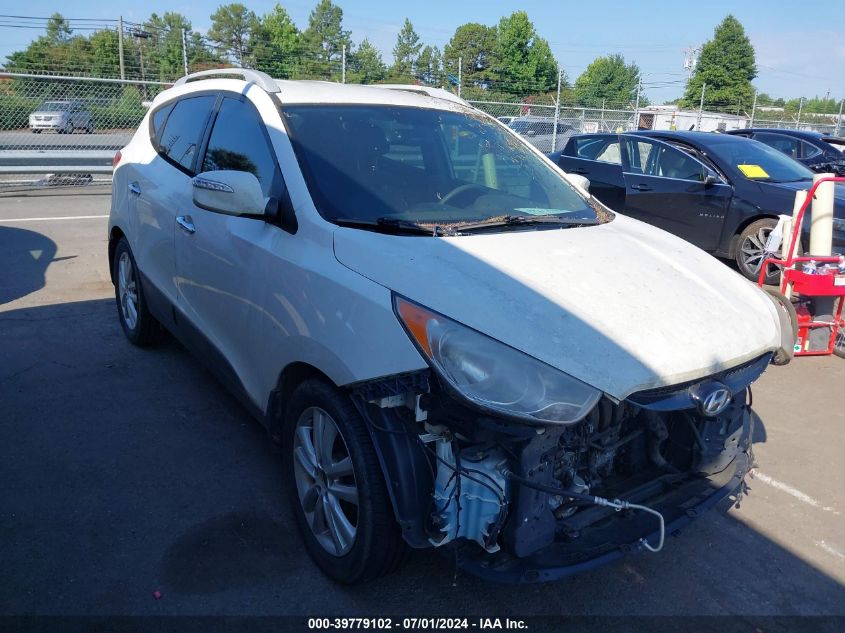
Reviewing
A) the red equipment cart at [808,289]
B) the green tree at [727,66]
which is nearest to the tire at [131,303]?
the red equipment cart at [808,289]

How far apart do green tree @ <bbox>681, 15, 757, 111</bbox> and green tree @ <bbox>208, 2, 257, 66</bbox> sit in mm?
41926

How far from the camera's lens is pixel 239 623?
254 centimetres

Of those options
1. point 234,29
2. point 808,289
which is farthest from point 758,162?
point 234,29

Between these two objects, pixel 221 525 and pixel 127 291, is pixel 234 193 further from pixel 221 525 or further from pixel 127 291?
pixel 127 291

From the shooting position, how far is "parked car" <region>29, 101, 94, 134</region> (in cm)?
1251

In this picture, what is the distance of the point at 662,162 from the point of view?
856 centimetres

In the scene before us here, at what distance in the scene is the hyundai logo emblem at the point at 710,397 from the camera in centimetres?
236

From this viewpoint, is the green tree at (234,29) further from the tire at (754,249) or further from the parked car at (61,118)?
the tire at (754,249)

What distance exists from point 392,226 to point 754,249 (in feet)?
20.5

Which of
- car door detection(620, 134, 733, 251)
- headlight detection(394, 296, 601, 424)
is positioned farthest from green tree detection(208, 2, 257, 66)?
headlight detection(394, 296, 601, 424)

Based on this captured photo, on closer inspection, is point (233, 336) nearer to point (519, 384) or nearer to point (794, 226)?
point (519, 384)

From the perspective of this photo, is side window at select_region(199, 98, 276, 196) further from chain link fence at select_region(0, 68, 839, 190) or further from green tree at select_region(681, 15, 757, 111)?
green tree at select_region(681, 15, 757, 111)

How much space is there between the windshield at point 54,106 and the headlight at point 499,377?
42.2 feet

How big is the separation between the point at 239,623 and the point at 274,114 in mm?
2122
